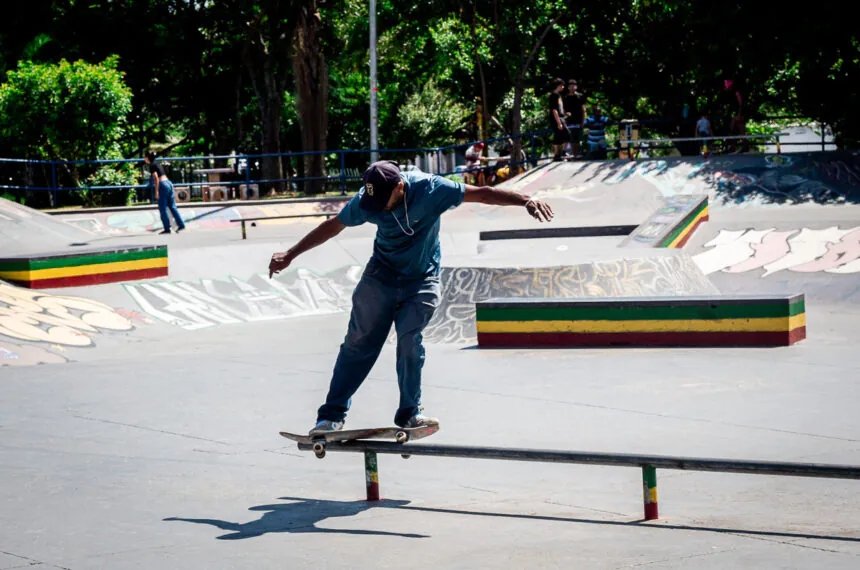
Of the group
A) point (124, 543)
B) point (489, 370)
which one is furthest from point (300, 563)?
point (489, 370)

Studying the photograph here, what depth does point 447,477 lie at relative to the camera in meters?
6.20

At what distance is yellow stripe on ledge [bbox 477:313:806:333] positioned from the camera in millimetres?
10945

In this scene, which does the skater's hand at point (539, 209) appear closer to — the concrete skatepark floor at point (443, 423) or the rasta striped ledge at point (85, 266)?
the concrete skatepark floor at point (443, 423)

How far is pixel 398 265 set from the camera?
5.65 m

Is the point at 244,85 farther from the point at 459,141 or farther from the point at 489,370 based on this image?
the point at 489,370

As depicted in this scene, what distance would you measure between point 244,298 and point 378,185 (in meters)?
10.7

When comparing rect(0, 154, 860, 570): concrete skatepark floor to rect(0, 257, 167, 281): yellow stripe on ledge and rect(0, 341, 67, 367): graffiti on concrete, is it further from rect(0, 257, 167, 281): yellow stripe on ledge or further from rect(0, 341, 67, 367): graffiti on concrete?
rect(0, 257, 167, 281): yellow stripe on ledge

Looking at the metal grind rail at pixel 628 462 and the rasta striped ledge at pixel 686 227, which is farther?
the rasta striped ledge at pixel 686 227

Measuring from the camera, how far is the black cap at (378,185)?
5430 millimetres

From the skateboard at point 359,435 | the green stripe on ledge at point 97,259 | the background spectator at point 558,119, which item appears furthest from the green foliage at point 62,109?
the skateboard at point 359,435

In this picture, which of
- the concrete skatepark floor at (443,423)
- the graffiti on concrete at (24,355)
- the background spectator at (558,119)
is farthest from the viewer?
the background spectator at (558,119)

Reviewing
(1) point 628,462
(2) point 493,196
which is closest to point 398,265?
(2) point 493,196

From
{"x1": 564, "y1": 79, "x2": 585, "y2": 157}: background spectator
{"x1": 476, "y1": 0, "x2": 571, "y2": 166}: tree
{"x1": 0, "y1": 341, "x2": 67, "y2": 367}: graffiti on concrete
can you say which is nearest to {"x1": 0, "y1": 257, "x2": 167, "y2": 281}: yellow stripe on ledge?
{"x1": 0, "y1": 341, "x2": 67, "y2": 367}: graffiti on concrete

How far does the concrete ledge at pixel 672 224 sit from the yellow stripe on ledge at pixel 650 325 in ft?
11.3
